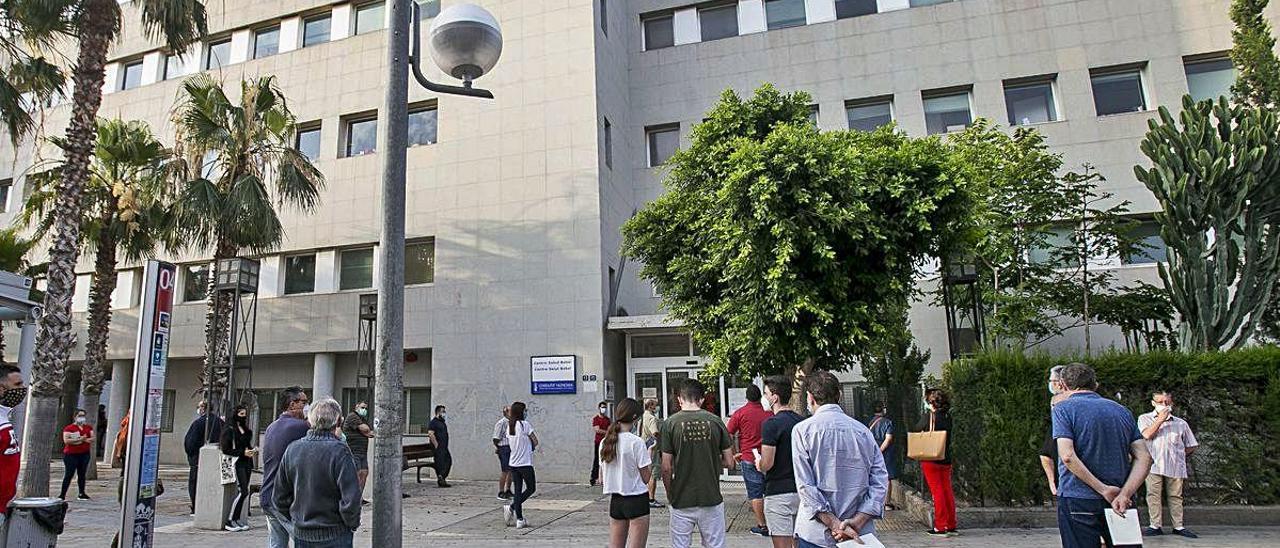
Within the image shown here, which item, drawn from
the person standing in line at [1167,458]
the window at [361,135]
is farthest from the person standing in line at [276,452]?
the window at [361,135]

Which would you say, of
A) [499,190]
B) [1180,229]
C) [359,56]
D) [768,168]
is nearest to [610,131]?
[499,190]

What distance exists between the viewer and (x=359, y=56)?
19828 millimetres

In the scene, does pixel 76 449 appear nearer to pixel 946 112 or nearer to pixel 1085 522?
pixel 1085 522

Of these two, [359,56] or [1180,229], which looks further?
[359,56]

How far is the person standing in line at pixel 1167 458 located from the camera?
8.32 m

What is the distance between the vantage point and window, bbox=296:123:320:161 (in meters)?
20.2

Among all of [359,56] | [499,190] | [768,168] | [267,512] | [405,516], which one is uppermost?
[359,56]

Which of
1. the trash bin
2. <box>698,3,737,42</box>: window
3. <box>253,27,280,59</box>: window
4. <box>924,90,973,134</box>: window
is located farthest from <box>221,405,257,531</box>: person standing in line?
<box>924,90,973,134</box>: window

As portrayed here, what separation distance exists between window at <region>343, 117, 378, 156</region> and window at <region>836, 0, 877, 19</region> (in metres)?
13.4

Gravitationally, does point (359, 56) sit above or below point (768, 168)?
above

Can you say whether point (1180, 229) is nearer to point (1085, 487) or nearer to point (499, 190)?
point (1085, 487)

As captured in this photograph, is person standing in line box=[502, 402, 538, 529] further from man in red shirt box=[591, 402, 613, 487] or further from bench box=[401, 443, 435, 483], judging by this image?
bench box=[401, 443, 435, 483]

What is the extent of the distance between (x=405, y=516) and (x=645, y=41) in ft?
50.0

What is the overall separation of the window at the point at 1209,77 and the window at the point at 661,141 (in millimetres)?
12830
